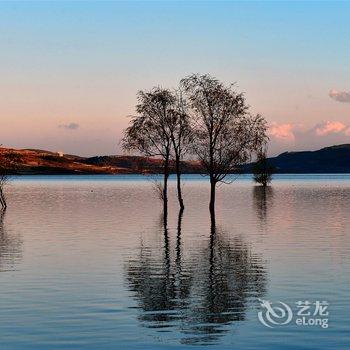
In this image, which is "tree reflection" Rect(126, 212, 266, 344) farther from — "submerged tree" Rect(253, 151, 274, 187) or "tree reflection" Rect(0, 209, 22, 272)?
"submerged tree" Rect(253, 151, 274, 187)

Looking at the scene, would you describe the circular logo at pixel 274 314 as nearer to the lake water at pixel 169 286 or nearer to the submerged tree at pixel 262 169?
the lake water at pixel 169 286

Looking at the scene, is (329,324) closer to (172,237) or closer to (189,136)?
(172,237)

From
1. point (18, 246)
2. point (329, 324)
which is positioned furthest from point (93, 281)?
point (18, 246)

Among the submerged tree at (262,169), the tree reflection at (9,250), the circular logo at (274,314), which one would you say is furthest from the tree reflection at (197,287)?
the submerged tree at (262,169)

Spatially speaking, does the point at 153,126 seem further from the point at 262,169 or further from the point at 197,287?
the point at 262,169

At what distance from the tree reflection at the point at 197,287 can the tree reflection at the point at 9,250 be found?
6.78 m

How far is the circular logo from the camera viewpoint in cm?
2317

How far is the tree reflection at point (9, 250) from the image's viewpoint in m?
37.3

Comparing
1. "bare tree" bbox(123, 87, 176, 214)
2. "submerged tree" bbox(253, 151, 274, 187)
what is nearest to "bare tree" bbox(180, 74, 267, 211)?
"bare tree" bbox(123, 87, 176, 214)

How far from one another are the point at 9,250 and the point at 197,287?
716 inches

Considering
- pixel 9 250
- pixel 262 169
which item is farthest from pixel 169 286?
pixel 262 169

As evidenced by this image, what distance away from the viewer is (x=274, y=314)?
2434 cm

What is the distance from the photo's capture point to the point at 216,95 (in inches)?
3027

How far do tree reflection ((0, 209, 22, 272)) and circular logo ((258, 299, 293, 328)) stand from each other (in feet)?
51.1
